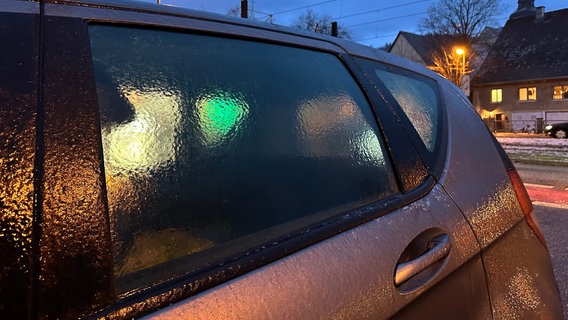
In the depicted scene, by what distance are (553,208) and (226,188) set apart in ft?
24.0

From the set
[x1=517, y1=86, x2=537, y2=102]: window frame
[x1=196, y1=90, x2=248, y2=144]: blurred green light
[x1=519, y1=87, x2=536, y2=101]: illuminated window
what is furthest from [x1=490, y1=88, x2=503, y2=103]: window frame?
[x1=196, y1=90, x2=248, y2=144]: blurred green light

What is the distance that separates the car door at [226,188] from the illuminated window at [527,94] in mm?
43699

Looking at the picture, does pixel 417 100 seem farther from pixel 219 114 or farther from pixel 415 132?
pixel 219 114

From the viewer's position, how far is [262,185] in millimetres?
1241

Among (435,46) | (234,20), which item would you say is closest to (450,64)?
(435,46)

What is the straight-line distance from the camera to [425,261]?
1.39 metres

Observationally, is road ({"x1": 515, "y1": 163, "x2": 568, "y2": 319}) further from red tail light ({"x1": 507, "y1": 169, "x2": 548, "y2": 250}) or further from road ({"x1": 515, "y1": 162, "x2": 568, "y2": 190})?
red tail light ({"x1": 507, "y1": 169, "x2": 548, "y2": 250})

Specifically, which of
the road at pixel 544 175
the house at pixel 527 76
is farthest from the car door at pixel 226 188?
the house at pixel 527 76

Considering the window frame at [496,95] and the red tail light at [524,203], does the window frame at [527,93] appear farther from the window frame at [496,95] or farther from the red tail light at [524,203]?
Result: the red tail light at [524,203]

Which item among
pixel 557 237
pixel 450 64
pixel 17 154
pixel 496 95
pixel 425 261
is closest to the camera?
pixel 17 154

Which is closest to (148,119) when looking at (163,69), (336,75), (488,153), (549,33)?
(163,69)

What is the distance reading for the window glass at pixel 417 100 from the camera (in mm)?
1859

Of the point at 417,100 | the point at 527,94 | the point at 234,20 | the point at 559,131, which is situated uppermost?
the point at 527,94

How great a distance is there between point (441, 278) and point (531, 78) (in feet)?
142
